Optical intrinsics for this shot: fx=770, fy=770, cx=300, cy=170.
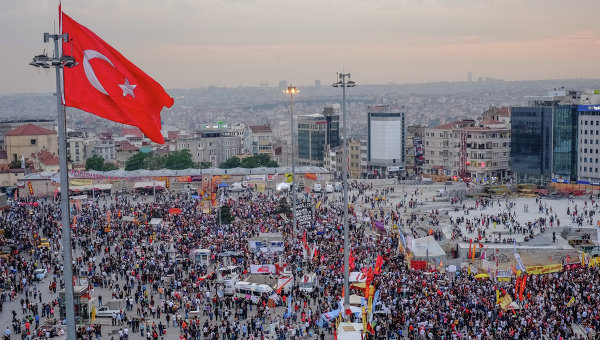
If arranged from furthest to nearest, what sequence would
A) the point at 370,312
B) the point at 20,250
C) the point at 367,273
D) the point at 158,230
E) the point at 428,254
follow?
the point at 158,230 < the point at 20,250 < the point at 428,254 < the point at 367,273 < the point at 370,312

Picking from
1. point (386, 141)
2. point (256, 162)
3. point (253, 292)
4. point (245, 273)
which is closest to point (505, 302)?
point (253, 292)

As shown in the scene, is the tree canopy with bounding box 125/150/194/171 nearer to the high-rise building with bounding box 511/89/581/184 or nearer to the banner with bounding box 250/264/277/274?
the high-rise building with bounding box 511/89/581/184

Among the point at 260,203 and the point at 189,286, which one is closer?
the point at 189,286

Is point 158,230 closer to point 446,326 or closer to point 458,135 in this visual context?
point 446,326

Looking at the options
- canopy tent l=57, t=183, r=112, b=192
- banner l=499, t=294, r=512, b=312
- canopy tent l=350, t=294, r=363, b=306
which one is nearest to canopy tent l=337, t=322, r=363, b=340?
canopy tent l=350, t=294, r=363, b=306

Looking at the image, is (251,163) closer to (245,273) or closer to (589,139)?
(589,139)

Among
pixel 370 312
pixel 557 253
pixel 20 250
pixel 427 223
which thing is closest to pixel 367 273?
pixel 370 312
